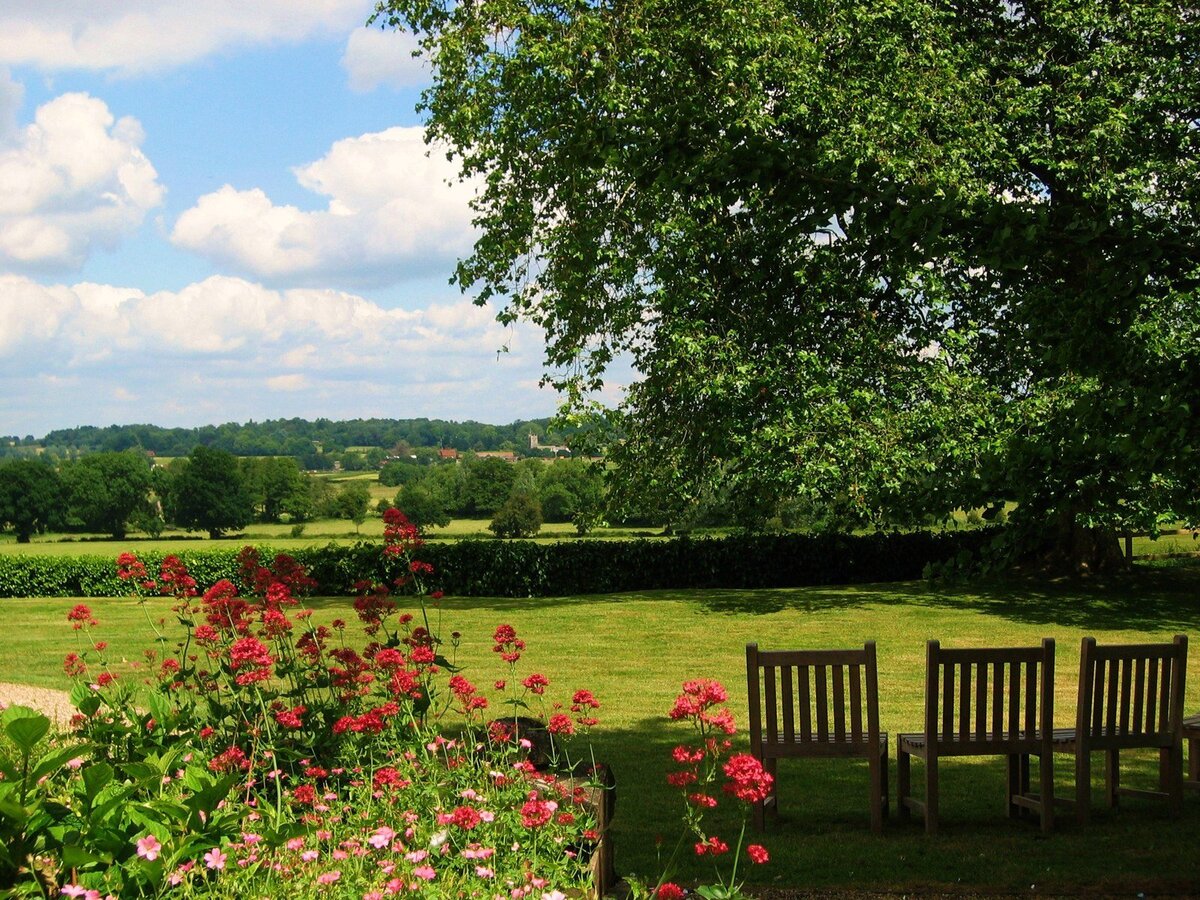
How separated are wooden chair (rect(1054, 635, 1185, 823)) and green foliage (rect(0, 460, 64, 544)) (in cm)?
3821

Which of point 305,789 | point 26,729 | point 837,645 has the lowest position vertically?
point 837,645

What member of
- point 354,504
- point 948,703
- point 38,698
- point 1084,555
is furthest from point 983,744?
point 354,504

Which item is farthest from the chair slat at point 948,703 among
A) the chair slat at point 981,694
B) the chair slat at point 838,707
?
the chair slat at point 838,707

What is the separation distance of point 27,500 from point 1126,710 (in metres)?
39.8

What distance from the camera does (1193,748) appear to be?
7.57 m

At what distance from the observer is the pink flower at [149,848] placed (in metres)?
3.07

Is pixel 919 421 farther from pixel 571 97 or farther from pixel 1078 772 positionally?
pixel 1078 772

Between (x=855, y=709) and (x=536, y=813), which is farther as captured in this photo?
(x=855, y=709)

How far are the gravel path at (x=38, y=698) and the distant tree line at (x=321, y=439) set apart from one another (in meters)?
31.5

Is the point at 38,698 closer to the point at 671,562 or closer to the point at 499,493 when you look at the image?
the point at 671,562

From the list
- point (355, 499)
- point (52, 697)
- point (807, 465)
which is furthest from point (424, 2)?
point (355, 499)

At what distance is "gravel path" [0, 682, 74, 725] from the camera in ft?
33.2

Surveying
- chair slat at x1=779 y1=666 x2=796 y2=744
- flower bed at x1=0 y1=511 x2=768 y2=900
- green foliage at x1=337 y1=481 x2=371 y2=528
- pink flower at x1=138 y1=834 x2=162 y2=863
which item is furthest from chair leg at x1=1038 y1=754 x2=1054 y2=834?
green foliage at x1=337 y1=481 x2=371 y2=528

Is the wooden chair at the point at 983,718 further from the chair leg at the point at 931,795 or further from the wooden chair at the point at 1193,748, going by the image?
the wooden chair at the point at 1193,748
